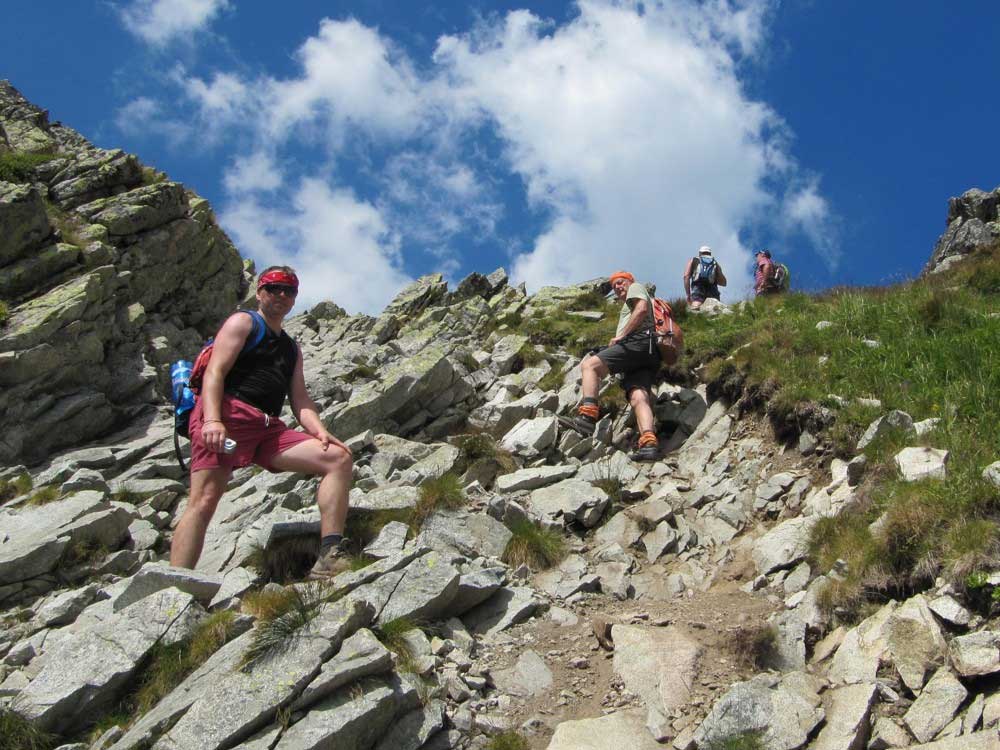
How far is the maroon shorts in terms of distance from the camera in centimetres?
693

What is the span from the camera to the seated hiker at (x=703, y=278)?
18.7 metres

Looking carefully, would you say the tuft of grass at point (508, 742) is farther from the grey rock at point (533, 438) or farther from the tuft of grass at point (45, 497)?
the tuft of grass at point (45, 497)

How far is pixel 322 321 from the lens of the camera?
101ft

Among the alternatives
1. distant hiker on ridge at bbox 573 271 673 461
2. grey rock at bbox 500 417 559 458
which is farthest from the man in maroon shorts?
distant hiker on ridge at bbox 573 271 673 461

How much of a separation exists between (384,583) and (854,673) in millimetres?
3778

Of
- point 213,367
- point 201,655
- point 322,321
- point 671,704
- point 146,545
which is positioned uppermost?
point 322,321

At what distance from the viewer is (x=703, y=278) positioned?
18.7 meters

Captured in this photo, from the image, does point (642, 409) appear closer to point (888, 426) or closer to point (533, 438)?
point (533, 438)

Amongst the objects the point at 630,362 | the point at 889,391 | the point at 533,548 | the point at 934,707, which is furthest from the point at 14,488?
the point at 934,707

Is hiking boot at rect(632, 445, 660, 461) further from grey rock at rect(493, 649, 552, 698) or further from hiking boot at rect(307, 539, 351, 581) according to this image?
hiking boot at rect(307, 539, 351, 581)

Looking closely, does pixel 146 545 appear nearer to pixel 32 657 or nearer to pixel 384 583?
pixel 32 657

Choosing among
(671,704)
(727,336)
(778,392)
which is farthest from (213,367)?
(727,336)

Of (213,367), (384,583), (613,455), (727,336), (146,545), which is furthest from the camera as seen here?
(727,336)

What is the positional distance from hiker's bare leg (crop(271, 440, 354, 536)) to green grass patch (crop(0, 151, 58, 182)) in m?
20.0
